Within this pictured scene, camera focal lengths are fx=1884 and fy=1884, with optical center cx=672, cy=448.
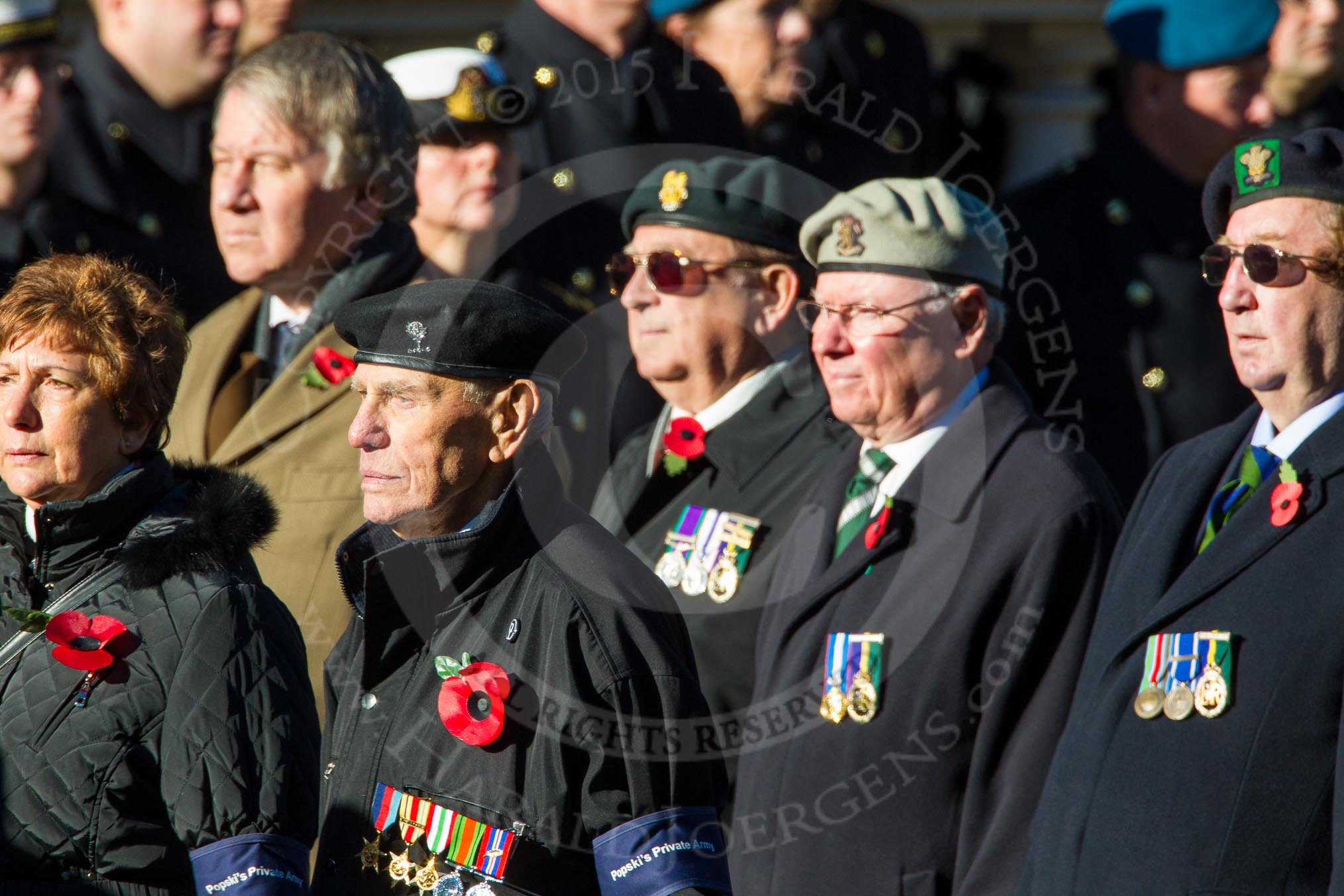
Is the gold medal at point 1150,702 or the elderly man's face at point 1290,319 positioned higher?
the elderly man's face at point 1290,319

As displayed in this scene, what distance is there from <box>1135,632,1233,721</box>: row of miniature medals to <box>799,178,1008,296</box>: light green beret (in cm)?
→ 115

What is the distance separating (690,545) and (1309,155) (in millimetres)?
1740

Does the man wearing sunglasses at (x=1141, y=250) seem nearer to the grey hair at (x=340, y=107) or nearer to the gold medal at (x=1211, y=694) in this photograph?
the grey hair at (x=340, y=107)

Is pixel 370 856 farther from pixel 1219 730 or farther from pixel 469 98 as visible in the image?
pixel 469 98

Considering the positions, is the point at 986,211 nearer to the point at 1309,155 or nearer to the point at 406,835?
the point at 1309,155

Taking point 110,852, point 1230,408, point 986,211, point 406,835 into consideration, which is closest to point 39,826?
point 110,852

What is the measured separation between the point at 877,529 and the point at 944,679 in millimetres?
415

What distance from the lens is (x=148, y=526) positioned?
3.41 metres

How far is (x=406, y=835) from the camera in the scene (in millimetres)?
3170

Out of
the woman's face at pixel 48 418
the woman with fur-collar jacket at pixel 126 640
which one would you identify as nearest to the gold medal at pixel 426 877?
the woman with fur-collar jacket at pixel 126 640

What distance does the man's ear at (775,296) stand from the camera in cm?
Result: 485

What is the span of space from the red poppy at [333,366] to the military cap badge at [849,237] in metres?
1.24

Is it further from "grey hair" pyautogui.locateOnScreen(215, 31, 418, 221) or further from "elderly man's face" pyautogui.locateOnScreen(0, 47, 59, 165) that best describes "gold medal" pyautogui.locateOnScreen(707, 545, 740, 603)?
"elderly man's face" pyautogui.locateOnScreen(0, 47, 59, 165)

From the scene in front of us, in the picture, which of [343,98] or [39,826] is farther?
[343,98]
